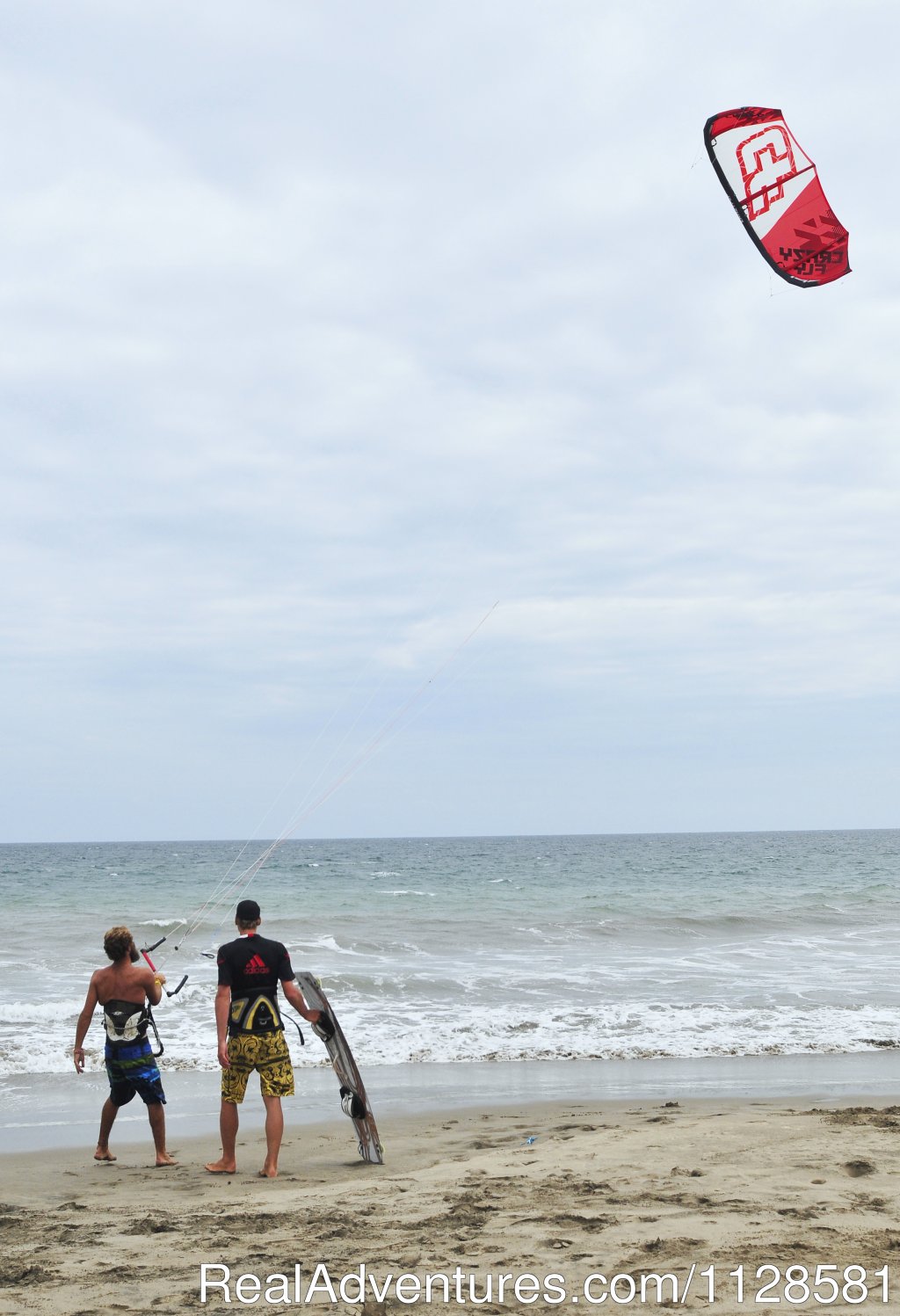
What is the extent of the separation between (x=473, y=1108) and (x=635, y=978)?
6.33 m

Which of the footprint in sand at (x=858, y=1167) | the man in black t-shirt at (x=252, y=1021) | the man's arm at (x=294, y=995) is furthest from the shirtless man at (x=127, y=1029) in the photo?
the footprint in sand at (x=858, y=1167)

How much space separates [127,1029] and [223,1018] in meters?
0.64

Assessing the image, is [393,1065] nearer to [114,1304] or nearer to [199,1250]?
[199,1250]

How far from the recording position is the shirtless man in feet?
18.7

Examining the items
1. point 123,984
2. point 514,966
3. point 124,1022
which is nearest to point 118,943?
point 123,984

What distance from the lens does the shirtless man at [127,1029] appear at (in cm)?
571

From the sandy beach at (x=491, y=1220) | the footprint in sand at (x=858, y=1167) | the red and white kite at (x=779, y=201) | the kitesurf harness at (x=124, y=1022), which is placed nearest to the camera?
the sandy beach at (x=491, y=1220)

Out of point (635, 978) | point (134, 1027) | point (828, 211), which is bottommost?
point (635, 978)

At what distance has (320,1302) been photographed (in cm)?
345

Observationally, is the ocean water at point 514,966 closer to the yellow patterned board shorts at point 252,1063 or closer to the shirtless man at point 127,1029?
the shirtless man at point 127,1029

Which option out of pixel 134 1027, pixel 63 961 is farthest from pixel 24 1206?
pixel 63 961

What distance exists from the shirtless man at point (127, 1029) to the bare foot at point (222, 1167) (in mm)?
321

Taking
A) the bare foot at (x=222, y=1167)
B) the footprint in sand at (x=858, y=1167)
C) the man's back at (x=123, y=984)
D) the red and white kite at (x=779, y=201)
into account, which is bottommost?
the bare foot at (x=222, y=1167)

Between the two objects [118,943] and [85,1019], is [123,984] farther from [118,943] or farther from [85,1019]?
[85,1019]
